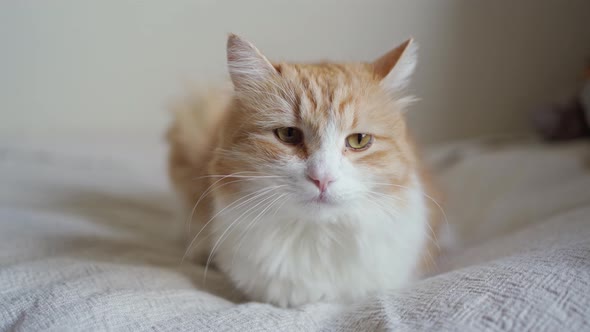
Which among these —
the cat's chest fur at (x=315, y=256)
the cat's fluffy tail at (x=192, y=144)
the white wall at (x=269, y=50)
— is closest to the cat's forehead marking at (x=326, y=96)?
the cat's chest fur at (x=315, y=256)

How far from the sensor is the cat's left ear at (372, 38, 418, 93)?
1091 millimetres

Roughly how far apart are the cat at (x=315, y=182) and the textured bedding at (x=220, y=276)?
101mm

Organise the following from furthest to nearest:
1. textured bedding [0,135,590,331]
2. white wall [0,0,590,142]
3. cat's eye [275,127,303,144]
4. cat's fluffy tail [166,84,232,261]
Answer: cat's fluffy tail [166,84,232,261], white wall [0,0,590,142], cat's eye [275,127,303,144], textured bedding [0,135,590,331]

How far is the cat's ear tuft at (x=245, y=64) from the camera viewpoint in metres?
1.05

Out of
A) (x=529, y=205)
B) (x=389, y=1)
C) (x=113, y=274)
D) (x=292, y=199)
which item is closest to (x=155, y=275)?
(x=113, y=274)

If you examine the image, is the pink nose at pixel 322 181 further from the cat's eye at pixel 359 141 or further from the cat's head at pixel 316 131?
the cat's eye at pixel 359 141

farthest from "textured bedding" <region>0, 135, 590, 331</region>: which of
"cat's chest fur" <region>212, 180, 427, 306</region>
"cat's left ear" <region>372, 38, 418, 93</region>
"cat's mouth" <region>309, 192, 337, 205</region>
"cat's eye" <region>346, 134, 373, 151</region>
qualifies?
"cat's left ear" <region>372, 38, 418, 93</region>

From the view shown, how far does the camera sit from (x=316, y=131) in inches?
38.6

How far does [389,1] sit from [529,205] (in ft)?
2.92

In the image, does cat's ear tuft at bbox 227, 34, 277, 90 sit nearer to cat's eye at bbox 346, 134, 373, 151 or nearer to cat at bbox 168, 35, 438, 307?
cat at bbox 168, 35, 438, 307

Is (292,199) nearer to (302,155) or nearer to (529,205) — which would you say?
(302,155)

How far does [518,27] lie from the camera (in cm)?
198

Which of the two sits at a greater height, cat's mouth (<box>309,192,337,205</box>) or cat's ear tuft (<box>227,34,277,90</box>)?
cat's ear tuft (<box>227,34,277,90</box>)

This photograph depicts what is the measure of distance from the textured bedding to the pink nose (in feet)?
0.90
